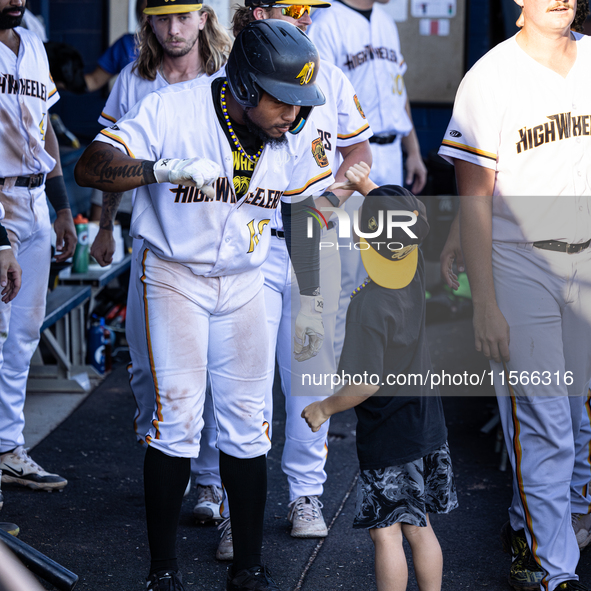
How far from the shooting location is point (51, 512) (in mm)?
3547

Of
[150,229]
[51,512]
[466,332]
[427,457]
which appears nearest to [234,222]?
[150,229]

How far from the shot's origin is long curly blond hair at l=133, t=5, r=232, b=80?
12.1 feet

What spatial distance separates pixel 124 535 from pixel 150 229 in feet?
4.44

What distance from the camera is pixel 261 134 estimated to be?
2.59 m

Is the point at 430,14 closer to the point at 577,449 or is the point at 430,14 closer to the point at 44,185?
the point at 44,185

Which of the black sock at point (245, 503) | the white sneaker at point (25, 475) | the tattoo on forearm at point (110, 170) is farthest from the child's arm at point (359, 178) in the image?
the white sneaker at point (25, 475)

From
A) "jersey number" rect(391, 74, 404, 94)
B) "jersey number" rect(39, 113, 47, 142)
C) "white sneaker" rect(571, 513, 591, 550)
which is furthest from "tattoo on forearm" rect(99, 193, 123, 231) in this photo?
"white sneaker" rect(571, 513, 591, 550)

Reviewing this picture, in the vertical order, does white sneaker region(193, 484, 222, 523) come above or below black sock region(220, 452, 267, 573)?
below

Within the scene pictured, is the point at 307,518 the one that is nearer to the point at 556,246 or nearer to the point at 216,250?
the point at 216,250

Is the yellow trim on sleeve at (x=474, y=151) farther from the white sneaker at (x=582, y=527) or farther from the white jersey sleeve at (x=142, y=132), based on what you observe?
the white sneaker at (x=582, y=527)

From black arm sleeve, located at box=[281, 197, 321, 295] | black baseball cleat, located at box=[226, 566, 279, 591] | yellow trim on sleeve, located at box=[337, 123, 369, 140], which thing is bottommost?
black baseball cleat, located at box=[226, 566, 279, 591]

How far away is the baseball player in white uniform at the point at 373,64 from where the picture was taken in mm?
4516

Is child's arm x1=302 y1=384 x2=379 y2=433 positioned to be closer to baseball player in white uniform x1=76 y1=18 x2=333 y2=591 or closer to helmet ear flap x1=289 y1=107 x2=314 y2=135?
baseball player in white uniform x1=76 y1=18 x2=333 y2=591

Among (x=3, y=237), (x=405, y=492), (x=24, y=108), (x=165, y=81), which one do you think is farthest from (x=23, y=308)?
(x=405, y=492)
